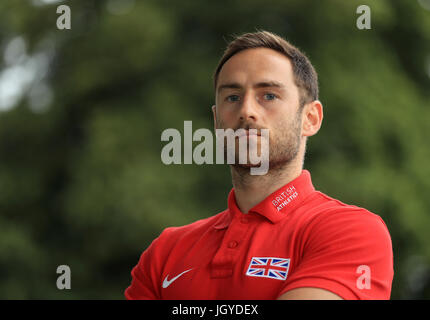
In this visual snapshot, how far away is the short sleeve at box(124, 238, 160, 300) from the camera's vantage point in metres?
2.50

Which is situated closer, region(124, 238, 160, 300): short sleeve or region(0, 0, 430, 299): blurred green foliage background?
region(124, 238, 160, 300): short sleeve

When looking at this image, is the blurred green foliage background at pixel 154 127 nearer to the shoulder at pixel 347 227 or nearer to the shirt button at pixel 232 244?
the shirt button at pixel 232 244

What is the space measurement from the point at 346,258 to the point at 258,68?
0.83 meters

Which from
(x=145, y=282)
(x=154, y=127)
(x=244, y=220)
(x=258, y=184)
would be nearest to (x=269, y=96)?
(x=258, y=184)

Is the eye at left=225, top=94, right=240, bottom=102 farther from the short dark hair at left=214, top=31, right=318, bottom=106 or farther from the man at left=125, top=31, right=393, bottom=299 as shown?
the short dark hair at left=214, top=31, right=318, bottom=106

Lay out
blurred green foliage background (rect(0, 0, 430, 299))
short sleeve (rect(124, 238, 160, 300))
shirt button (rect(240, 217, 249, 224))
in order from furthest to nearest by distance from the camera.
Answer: blurred green foliage background (rect(0, 0, 430, 299)) < short sleeve (rect(124, 238, 160, 300)) < shirt button (rect(240, 217, 249, 224))

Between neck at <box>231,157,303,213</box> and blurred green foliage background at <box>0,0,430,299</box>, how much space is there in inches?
177

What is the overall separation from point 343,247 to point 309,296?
0.21m

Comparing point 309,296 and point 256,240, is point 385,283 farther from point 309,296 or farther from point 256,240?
point 256,240

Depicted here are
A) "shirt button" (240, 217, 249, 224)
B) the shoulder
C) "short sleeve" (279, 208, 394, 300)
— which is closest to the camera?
"short sleeve" (279, 208, 394, 300)

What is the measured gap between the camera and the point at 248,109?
7.86 feet

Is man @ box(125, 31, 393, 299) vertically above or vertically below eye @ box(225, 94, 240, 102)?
below

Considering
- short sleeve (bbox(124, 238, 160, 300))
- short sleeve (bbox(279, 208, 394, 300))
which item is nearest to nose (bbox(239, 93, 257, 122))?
short sleeve (bbox(279, 208, 394, 300))

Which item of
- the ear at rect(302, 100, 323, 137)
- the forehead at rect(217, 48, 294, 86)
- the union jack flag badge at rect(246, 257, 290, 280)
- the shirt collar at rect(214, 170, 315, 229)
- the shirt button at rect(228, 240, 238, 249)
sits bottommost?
the union jack flag badge at rect(246, 257, 290, 280)
